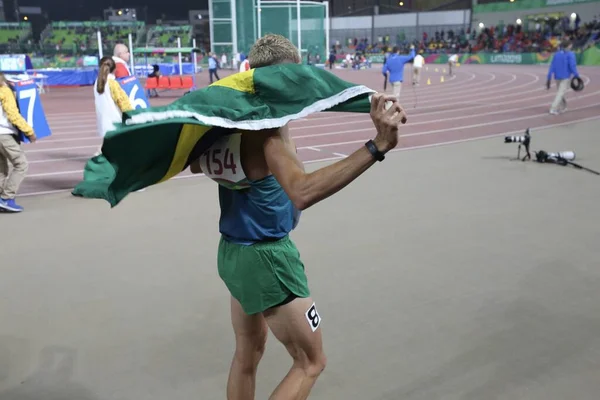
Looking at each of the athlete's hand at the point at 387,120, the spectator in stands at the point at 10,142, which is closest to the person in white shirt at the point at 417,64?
the spectator in stands at the point at 10,142

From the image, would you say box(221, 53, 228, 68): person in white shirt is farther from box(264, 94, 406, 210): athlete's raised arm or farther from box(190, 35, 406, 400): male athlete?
box(264, 94, 406, 210): athlete's raised arm

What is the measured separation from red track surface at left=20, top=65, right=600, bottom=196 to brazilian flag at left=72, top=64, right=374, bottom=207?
6.93m

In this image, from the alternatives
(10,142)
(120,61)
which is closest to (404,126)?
(120,61)

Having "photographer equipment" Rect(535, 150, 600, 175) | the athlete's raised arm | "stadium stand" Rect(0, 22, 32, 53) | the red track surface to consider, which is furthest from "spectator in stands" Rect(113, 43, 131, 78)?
"stadium stand" Rect(0, 22, 32, 53)

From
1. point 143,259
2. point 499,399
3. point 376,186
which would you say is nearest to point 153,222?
point 143,259

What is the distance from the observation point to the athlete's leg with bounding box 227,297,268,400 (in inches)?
107

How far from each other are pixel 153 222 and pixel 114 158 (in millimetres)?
4815

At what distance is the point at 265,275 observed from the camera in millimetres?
2438

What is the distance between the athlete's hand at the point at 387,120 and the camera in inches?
81.3

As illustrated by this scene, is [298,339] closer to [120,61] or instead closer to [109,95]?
[109,95]

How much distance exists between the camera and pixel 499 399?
333cm

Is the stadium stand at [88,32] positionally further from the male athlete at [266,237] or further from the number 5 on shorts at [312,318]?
the number 5 on shorts at [312,318]

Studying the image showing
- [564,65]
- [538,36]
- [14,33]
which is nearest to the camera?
[564,65]

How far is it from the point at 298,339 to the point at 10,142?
6119 millimetres
